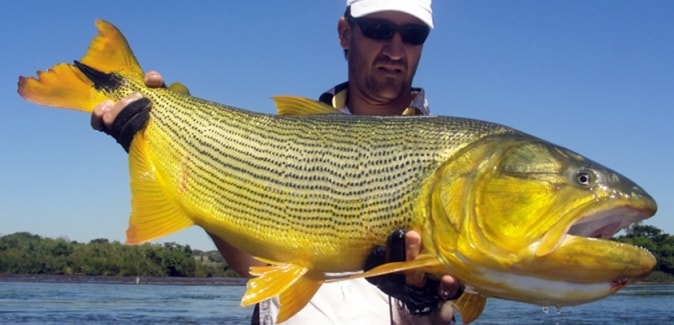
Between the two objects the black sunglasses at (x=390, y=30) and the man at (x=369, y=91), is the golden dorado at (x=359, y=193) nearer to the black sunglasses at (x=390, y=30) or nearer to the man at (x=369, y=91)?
the man at (x=369, y=91)

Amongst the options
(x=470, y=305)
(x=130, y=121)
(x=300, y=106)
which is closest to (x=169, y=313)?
(x=130, y=121)

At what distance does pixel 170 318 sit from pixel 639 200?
38.2m

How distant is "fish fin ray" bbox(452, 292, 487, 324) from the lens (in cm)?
480

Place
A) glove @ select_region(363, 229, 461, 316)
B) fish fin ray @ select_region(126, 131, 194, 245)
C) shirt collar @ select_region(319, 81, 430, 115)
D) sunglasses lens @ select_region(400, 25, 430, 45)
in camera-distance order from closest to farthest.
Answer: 1. glove @ select_region(363, 229, 461, 316)
2. fish fin ray @ select_region(126, 131, 194, 245)
3. shirt collar @ select_region(319, 81, 430, 115)
4. sunglasses lens @ select_region(400, 25, 430, 45)

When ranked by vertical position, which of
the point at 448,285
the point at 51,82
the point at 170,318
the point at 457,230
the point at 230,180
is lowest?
the point at 170,318

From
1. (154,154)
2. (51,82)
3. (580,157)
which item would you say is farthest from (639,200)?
(51,82)

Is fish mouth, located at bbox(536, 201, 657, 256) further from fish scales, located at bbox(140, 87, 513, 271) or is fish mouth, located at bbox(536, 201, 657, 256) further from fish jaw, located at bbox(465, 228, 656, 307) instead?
fish scales, located at bbox(140, 87, 513, 271)

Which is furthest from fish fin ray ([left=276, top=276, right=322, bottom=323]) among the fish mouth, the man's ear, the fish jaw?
the man's ear

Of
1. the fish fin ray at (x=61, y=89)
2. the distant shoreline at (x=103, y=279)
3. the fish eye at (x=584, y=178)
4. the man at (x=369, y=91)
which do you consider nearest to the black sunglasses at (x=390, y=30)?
the man at (x=369, y=91)

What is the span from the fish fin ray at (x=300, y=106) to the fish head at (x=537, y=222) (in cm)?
111

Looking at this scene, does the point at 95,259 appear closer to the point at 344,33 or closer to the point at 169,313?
the point at 169,313

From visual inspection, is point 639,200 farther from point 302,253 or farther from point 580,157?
point 302,253

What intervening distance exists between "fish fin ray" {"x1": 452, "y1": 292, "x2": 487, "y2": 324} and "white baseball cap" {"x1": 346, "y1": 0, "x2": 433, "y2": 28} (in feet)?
8.37

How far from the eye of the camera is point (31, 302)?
48.4 meters
